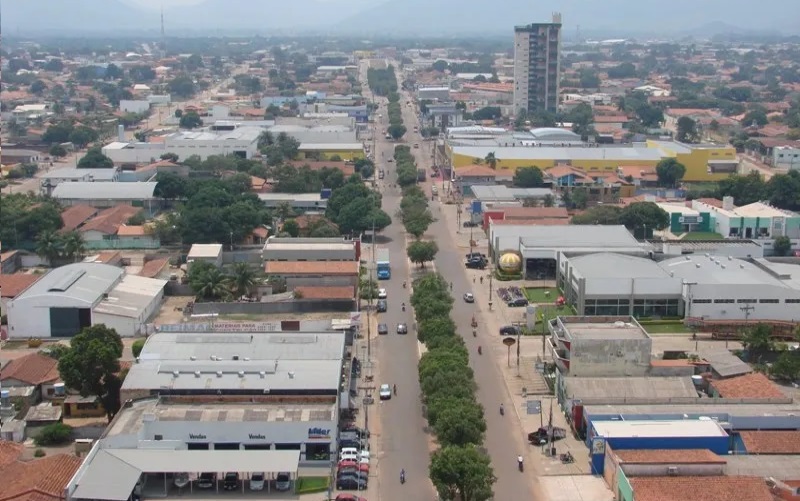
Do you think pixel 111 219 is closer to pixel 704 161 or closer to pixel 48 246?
pixel 48 246

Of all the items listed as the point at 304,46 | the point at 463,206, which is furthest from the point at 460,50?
the point at 463,206

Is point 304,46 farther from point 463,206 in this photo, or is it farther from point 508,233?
point 508,233

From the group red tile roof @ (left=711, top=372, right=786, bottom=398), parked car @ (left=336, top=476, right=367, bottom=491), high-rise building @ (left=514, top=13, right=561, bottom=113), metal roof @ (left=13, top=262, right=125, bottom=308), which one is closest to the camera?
parked car @ (left=336, top=476, right=367, bottom=491)

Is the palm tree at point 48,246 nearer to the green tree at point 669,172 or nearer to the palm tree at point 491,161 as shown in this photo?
the palm tree at point 491,161

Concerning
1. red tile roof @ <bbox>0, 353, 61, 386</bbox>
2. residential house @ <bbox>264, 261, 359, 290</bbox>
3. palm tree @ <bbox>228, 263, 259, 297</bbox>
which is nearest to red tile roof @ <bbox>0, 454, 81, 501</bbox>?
red tile roof @ <bbox>0, 353, 61, 386</bbox>

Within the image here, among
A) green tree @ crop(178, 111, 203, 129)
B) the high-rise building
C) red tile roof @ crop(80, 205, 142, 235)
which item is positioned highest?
the high-rise building

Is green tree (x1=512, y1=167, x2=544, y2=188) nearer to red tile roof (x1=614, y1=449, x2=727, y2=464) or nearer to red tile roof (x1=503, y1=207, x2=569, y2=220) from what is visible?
red tile roof (x1=503, y1=207, x2=569, y2=220)

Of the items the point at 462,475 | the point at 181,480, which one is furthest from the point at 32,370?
the point at 462,475
